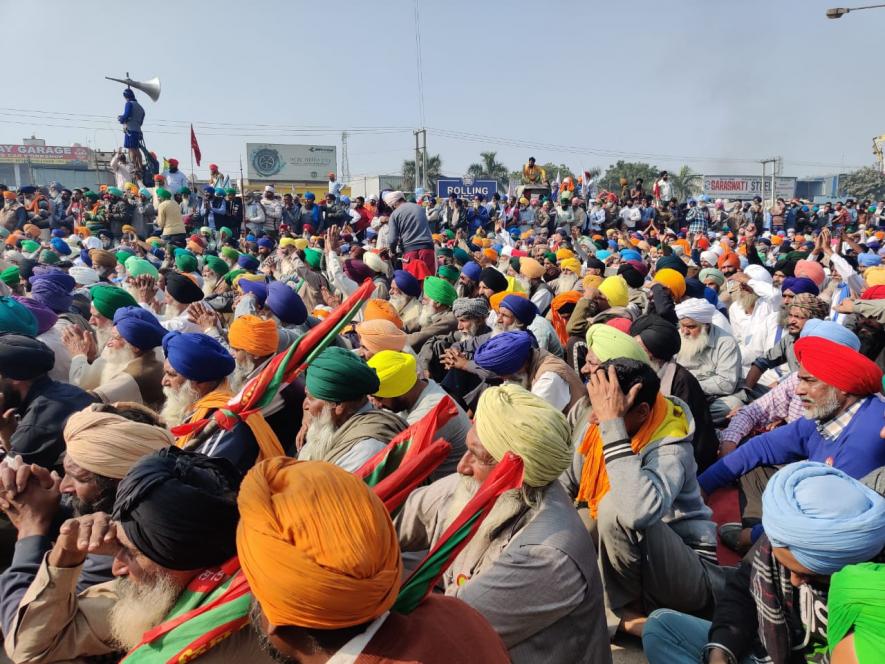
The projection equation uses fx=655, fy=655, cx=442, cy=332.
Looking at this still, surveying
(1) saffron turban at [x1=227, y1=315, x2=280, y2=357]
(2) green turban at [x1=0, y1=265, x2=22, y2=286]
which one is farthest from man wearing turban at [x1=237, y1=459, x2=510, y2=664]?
(2) green turban at [x1=0, y1=265, x2=22, y2=286]

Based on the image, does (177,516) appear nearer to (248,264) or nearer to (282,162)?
(248,264)

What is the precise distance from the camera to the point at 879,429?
338cm

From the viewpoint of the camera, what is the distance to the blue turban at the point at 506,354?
4586 millimetres

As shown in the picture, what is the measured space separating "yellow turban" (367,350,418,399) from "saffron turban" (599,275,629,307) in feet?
11.8

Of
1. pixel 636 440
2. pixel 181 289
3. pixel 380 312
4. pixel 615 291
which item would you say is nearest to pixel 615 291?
pixel 615 291

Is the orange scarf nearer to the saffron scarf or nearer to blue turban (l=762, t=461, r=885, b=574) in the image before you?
the saffron scarf

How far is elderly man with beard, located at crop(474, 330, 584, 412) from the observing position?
4.46 meters

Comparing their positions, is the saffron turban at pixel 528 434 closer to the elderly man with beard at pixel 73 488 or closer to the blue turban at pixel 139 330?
the elderly man with beard at pixel 73 488

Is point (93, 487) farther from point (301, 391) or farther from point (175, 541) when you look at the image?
point (301, 391)

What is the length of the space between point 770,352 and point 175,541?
603cm

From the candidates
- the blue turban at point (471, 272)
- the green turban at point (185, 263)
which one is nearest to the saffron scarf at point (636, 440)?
the blue turban at point (471, 272)

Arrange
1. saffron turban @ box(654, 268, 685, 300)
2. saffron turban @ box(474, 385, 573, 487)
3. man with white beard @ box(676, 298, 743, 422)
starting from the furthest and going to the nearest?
saffron turban @ box(654, 268, 685, 300), man with white beard @ box(676, 298, 743, 422), saffron turban @ box(474, 385, 573, 487)

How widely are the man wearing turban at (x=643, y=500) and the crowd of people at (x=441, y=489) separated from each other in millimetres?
13

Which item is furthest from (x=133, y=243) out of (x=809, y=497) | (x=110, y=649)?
(x=809, y=497)
